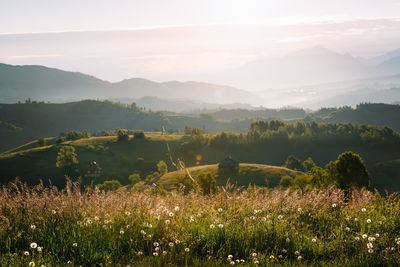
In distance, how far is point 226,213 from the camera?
7.05m

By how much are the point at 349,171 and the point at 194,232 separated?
158 ft

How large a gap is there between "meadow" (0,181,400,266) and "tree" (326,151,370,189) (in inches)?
1720

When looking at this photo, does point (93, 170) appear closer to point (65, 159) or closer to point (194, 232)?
point (65, 159)

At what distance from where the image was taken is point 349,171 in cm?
4656

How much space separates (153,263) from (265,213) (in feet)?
11.2

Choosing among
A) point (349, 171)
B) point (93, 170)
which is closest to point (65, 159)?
point (93, 170)

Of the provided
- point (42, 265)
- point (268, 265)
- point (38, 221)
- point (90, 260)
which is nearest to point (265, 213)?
point (268, 265)

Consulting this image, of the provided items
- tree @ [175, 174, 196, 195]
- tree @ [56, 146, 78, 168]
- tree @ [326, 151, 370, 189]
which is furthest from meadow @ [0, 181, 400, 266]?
tree @ [56, 146, 78, 168]

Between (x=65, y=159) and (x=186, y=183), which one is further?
(x=65, y=159)

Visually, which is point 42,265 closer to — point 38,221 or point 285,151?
point 38,221

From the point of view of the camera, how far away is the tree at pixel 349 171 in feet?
150

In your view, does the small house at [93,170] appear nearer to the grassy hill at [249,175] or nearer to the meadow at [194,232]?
the grassy hill at [249,175]

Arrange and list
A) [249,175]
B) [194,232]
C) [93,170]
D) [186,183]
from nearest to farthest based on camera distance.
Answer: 1. [194,232]
2. [186,183]
3. [249,175]
4. [93,170]

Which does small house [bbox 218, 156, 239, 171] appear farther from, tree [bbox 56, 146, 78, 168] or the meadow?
the meadow
